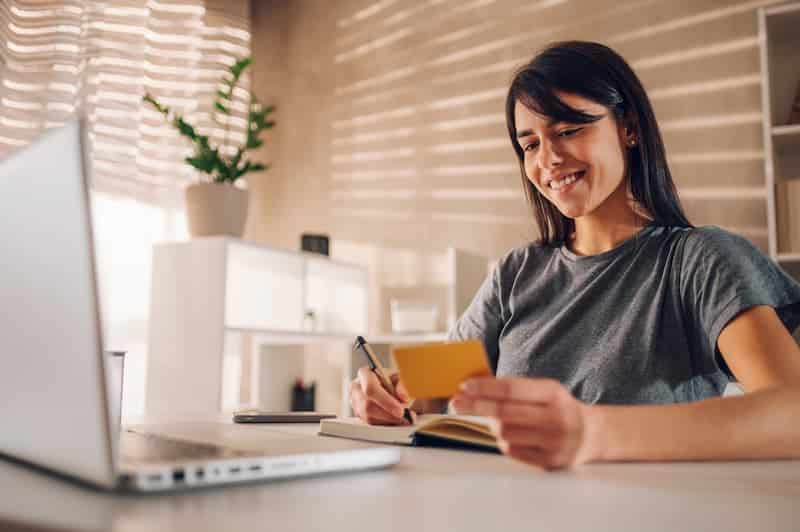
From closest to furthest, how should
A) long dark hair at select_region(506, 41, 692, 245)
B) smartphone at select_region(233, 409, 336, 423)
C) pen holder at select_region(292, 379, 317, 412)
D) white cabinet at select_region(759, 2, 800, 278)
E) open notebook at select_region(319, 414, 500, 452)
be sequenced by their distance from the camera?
open notebook at select_region(319, 414, 500, 452) → smartphone at select_region(233, 409, 336, 423) → long dark hair at select_region(506, 41, 692, 245) → white cabinet at select_region(759, 2, 800, 278) → pen holder at select_region(292, 379, 317, 412)

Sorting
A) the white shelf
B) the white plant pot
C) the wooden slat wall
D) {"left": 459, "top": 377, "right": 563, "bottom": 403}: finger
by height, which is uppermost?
the wooden slat wall

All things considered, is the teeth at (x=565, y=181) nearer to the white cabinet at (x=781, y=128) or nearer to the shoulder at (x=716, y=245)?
the shoulder at (x=716, y=245)

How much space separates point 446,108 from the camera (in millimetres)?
3420

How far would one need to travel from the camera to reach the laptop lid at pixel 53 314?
1.53ft

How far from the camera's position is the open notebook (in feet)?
2.67

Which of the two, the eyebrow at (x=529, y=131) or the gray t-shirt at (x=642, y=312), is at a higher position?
the eyebrow at (x=529, y=131)

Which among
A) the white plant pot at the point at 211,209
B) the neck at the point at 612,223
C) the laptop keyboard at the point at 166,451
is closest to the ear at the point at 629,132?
the neck at the point at 612,223

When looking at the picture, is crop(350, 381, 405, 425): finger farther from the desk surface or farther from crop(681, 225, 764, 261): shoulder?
crop(681, 225, 764, 261): shoulder

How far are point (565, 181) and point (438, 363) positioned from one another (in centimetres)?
84

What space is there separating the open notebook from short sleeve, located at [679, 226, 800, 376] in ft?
1.49

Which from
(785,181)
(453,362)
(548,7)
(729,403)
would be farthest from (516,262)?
(548,7)

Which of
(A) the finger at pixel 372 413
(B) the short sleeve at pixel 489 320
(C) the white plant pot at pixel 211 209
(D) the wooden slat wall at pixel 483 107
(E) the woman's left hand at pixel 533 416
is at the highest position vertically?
(D) the wooden slat wall at pixel 483 107

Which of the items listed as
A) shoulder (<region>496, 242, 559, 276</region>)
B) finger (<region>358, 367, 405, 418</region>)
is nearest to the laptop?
finger (<region>358, 367, 405, 418</region>)

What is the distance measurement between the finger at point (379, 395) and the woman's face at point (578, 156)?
0.54 meters
